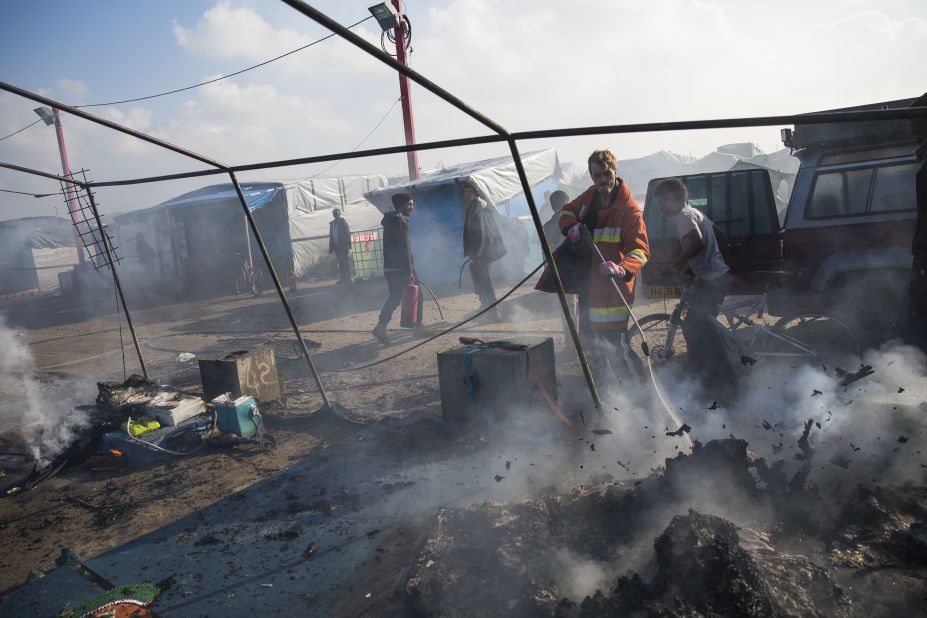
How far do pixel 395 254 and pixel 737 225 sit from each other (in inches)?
188

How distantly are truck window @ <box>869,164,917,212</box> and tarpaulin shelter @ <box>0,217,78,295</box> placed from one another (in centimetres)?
2662

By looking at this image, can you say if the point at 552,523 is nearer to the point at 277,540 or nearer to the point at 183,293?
the point at 277,540

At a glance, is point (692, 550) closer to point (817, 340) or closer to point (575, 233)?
point (575, 233)

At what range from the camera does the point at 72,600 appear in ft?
9.73

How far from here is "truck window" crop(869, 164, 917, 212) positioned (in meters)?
5.02

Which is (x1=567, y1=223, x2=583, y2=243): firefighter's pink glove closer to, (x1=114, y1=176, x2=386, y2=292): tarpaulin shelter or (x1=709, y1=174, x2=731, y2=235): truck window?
(x1=709, y1=174, x2=731, y2=235): truck window

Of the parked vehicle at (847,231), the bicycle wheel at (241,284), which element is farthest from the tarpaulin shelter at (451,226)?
the parked vehicle at (847,231)

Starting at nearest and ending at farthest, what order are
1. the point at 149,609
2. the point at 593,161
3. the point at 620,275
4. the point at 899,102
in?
the point at 149,609
the point at 620,275
the point at 593,161
the point at 899,102

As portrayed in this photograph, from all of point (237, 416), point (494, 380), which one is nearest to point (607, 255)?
point (494, 380)

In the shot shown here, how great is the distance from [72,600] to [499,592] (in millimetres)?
2398

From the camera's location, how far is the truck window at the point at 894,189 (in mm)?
5016

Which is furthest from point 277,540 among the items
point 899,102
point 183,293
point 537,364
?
point 183,293

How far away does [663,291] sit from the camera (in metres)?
6.27

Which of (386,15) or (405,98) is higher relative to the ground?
(386,15)
